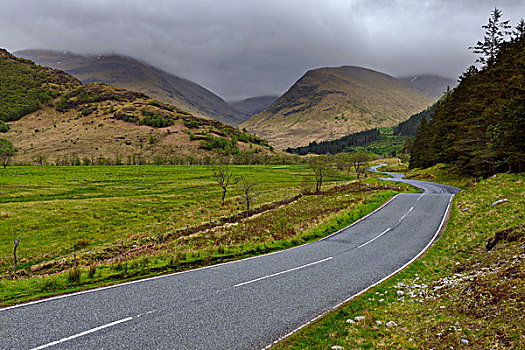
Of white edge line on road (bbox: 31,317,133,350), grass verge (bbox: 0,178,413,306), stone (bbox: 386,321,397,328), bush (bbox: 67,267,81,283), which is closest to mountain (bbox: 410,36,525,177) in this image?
grass verge (bbox: 0,178,413,306)

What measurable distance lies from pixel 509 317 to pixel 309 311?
19.1 ft

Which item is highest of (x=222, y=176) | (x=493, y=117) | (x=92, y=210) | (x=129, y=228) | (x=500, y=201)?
(x=493, y=117)

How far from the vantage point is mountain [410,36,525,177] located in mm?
25891

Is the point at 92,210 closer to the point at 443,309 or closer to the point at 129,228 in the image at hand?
the point at 129,228

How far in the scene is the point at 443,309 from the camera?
321 inches

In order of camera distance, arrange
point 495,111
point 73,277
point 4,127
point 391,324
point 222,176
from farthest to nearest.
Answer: point 4,127
point 222,176
point 495,111
point 73,277
point 391,324

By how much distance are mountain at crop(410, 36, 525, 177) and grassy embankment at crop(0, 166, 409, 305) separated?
12997 mm

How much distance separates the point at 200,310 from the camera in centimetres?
938

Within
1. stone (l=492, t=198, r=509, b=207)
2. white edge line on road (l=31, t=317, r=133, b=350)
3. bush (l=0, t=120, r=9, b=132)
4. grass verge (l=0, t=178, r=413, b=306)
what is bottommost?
grass verge (l=0, t=178, r=413, b=306)

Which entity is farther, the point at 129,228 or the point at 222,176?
the point at 222,176

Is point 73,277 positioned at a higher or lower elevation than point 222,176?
lower

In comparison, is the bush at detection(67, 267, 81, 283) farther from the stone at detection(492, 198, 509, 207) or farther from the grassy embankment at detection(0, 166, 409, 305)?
the stone at detection(492, 198, 509, 207)

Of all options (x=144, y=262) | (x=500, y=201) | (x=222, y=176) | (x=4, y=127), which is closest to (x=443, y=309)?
(x=144, y=262)

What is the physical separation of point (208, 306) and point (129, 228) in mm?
30533
